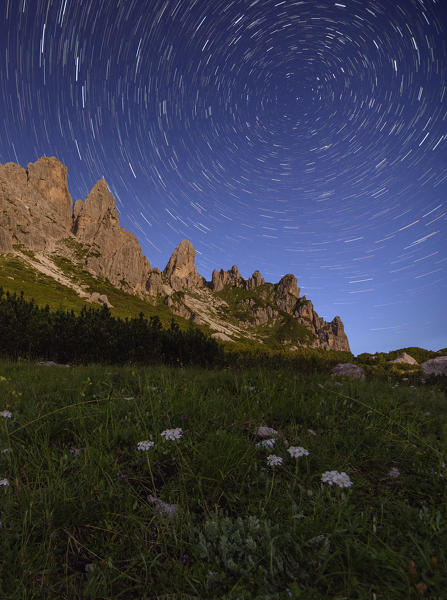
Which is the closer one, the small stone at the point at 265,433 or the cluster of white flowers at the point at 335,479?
the cluster of white flowers at the point at 335,479

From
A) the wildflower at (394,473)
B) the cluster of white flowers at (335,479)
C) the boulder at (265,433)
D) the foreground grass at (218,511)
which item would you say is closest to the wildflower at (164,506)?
the foreground grass at (218,511)

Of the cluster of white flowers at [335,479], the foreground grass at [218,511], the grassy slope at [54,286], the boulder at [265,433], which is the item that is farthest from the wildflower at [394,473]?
the grassy slope at [54,286]

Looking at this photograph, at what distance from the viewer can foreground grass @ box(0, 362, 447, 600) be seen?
5.42 ft

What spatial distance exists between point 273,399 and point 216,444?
5.48 ft

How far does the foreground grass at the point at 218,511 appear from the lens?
1.65 m

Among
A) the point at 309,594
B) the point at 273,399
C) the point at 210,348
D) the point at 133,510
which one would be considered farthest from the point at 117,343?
the point at 309,594

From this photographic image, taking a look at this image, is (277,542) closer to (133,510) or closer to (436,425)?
(133,510)

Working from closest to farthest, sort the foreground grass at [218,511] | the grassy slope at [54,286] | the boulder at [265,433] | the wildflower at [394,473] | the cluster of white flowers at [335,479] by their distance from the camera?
the foreground grass at [218,511] → the cluster of white flowers at [335,479] → the wildflower at [394,473] → the boulder at [265,433] → the grassy slope at [54,286]

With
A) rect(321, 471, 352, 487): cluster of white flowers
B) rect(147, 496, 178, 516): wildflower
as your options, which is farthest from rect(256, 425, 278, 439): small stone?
rect(147, 496, 178, 516): wildflower

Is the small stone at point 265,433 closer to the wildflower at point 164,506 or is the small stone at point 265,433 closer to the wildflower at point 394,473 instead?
the wildflower at point 394,473

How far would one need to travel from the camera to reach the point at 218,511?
227 centimetres

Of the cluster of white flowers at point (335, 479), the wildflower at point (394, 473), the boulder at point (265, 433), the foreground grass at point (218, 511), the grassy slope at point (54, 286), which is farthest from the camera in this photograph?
the grassy slope at point (54, 286)

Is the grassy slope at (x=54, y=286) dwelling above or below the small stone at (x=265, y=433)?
above

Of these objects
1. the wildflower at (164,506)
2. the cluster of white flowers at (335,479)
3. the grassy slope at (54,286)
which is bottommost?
the wildflower at (164,506)
